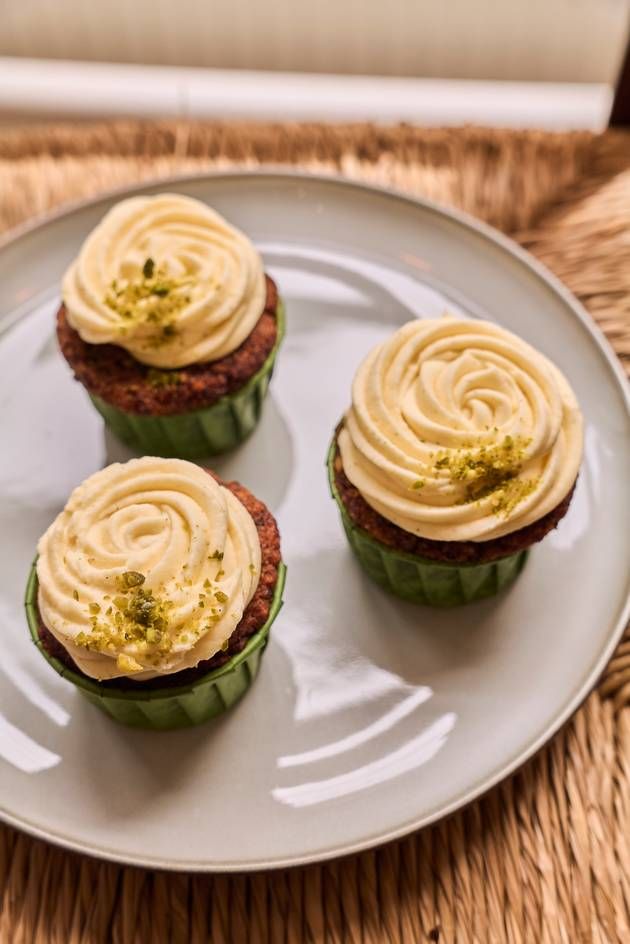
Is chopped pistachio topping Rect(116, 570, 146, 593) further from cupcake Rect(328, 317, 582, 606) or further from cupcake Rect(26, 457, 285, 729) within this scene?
cupcake Rect(328, 317, 582, 606)

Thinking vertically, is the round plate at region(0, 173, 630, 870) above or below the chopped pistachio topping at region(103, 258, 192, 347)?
below

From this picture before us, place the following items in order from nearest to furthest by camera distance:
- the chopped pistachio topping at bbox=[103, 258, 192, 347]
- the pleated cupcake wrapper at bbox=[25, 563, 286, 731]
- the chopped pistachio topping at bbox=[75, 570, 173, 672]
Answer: the chopped pistachio topping at bbox=[75, 570, 173, 672]
the pleated cupcake wrapper at bbox=[25, 563, 286, 731]
the chopped pistachio topping at bbox=[103, 258, 192, 347]

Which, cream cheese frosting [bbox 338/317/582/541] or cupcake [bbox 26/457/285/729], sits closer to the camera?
cupcake [bbox 26/457/285/729]

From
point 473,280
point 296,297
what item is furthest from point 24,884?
point 473,280

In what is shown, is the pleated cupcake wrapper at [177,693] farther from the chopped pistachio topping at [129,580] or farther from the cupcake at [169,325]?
the cupcake at [169,325]

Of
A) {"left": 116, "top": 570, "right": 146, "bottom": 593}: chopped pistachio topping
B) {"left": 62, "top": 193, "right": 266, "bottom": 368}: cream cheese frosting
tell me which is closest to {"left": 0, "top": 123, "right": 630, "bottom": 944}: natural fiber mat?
{"left": 116, "top": 570, "right": 146, "bottom": 593}: chopped pistachio topping

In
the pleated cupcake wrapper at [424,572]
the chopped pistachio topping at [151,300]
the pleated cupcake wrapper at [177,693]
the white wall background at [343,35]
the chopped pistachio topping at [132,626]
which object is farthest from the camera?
the white wall background at [343,35]

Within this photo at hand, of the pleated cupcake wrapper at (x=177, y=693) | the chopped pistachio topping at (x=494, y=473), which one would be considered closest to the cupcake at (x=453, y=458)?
the chopped pistachio topping at (x=494, y=473)

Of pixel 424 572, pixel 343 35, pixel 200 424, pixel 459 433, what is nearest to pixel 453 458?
pixel 459 433
